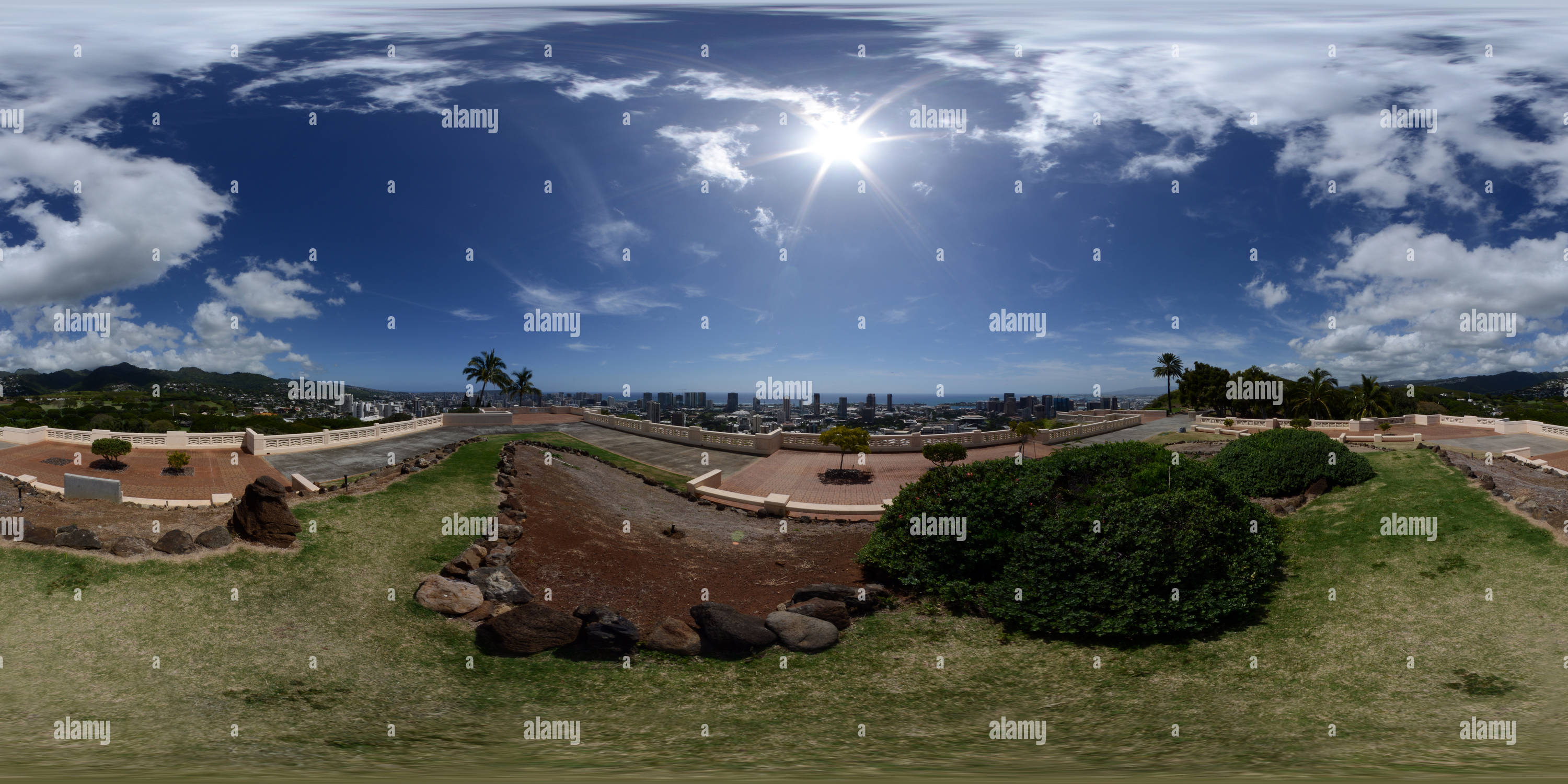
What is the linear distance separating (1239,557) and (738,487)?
49.4 ft

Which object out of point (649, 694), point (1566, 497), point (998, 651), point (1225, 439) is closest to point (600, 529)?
point (649, 694)

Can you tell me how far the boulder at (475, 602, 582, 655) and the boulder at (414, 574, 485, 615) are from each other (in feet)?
3.51

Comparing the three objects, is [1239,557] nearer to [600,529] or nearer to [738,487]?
[600,529]

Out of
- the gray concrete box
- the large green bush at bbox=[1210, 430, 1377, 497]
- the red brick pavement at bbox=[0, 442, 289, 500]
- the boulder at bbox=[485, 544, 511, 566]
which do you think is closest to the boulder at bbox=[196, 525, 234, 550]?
the boulder at bbox=[485, 544, 511, 566]

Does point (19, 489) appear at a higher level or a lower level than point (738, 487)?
higher

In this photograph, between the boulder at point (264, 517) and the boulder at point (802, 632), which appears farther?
the boulder at point (264, 517)

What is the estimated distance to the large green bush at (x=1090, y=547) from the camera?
299 inches

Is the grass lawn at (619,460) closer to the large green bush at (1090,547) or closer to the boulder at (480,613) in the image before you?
the boulder at (480,613)

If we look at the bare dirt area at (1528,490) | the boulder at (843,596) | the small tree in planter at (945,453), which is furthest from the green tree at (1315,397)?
the boulder at (843,596)

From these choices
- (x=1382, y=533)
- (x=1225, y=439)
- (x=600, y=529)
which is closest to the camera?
(x=1382, y=533)

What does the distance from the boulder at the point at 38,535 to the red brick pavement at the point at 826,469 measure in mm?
14540

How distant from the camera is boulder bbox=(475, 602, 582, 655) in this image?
7664mm

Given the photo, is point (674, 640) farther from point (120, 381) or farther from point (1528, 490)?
point (120, 381)

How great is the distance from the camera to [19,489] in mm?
11734
